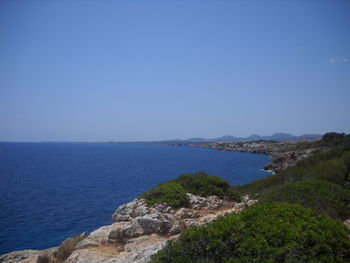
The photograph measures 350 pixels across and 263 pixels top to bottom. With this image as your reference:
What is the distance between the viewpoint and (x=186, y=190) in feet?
57.6

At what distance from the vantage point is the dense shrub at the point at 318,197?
35.3 ft

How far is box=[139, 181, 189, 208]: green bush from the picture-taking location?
47.4ft

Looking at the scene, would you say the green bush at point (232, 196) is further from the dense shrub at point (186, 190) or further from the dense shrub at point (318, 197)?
the dense shrub at point (318, 197)

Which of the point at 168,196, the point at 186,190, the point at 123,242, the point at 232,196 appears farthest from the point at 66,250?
the point at 232,196

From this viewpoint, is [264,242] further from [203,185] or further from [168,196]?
[203,185]

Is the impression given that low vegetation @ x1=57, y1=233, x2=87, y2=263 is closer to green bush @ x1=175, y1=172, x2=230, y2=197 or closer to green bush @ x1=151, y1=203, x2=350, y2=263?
green bush @ x1=151, y1=203, x2=350, y2=263

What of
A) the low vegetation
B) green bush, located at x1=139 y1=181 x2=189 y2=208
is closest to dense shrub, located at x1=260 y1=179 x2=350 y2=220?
green bush, located at x1=139 y1=181 x2=189 y2=208

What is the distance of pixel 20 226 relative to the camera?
76.7 ft

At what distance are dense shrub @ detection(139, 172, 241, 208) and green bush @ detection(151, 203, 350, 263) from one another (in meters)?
7.76

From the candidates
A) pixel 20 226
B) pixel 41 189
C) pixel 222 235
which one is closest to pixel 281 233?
pixel 222 235

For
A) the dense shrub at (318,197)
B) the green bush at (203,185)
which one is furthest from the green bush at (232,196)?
the dense shrub at (318,197)

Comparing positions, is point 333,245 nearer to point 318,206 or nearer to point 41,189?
point 318,206

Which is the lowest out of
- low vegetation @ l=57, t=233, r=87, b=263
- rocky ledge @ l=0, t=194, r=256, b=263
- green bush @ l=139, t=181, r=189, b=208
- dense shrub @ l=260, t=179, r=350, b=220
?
low vegetation @ l=57, t=233, r=87, b=263

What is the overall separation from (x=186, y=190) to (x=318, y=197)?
864 centimetres
